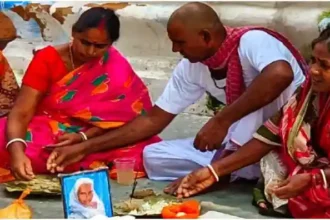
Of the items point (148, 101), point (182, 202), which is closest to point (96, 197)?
point (182, 202)

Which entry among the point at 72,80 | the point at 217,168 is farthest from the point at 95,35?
the point at 217,168

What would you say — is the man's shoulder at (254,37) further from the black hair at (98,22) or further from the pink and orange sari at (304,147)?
the black hair at (98,22)

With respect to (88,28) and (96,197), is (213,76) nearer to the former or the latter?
(88,28)

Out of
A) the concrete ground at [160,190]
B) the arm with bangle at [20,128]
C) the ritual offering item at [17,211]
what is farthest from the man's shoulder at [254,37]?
the ritual offering item at [17,211]

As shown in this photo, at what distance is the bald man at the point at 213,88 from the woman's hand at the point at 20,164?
0.17 metres

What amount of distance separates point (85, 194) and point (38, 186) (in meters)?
0.67

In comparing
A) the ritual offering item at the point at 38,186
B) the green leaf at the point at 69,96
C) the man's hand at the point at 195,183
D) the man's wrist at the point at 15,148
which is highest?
the green leaf at the point at 69,96

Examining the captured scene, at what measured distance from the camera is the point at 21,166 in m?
3.95

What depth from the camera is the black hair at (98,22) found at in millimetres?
4113

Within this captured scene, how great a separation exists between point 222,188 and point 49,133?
2.92 ft

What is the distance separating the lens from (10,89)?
457 centimetres

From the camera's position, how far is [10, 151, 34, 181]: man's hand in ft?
12.9

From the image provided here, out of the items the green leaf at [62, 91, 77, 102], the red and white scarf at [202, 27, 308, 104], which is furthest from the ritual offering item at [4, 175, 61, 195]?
the red and white scarf at [202, 27, 308, 104]

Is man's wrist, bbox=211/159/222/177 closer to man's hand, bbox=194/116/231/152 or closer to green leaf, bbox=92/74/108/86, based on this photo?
man's hand, bbox=194/116/231/152
